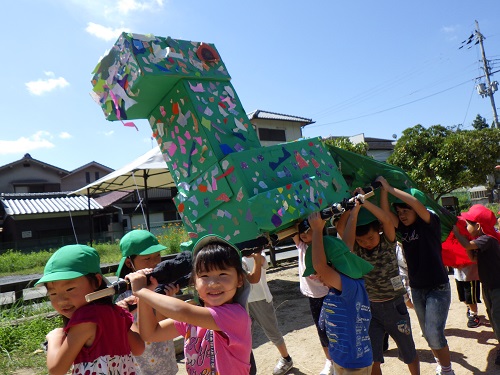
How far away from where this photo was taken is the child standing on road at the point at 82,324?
1.65 metres

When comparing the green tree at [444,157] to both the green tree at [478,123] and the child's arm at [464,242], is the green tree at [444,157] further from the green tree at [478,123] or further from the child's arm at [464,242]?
the green tree at [478,123]

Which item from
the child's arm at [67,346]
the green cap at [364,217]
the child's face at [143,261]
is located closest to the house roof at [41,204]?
the child's face at [143,261]

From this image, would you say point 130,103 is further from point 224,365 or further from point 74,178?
point 74,178

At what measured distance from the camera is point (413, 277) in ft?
10.4

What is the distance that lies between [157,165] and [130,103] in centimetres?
568

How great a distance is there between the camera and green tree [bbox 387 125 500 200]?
14.1 m

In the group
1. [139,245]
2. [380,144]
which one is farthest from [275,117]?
[139,245]

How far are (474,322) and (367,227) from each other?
2707 mm

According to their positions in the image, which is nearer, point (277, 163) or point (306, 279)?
point (277, 163)

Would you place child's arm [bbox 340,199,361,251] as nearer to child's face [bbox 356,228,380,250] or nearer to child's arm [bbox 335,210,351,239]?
child's arm [bbox 335,210,351,239]

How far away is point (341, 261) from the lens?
2439mm

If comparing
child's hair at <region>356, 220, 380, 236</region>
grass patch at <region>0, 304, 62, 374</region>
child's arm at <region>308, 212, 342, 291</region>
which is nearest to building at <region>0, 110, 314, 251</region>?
grass patch at <region>0, 304, 62, 374</region>

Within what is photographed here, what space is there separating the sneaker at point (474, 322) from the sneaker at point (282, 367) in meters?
2.36

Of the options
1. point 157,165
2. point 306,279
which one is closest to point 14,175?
point 157,165
